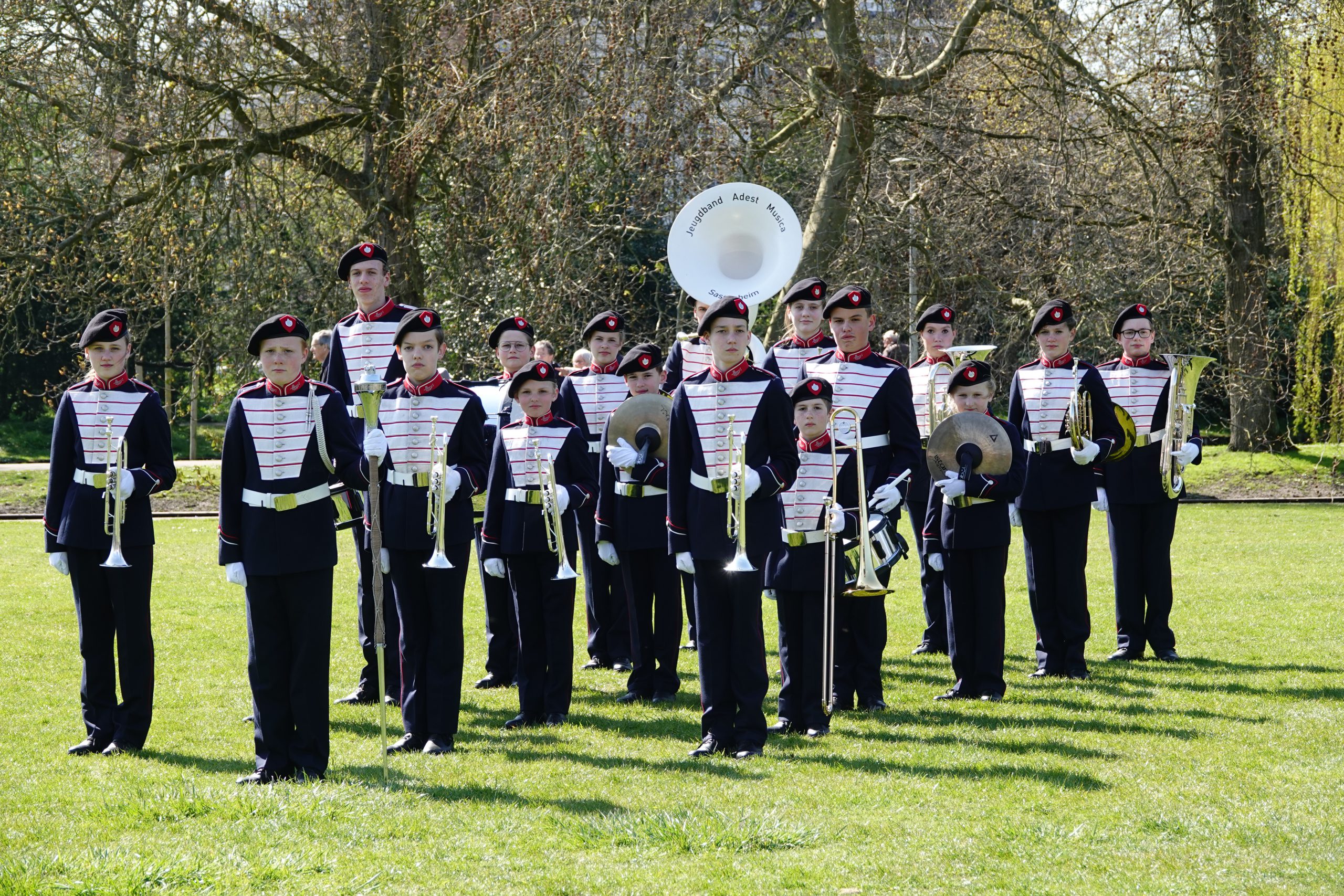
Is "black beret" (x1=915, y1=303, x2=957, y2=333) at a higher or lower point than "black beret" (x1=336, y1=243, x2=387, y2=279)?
lower

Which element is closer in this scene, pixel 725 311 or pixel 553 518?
pixel 725 311

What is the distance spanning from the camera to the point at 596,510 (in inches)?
354

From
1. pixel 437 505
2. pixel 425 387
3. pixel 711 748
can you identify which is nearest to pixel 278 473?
pixel 437 505

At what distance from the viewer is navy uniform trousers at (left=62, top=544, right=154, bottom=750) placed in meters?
7.23

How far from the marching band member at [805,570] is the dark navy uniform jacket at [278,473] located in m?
2.12

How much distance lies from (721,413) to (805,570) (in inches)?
37.1

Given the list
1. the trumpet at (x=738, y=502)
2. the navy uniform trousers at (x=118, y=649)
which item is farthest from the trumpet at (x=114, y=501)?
the trumpet at (x=738, y=502)

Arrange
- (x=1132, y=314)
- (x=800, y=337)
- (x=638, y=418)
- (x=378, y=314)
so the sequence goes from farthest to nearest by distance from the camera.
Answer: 1. (x=1132, y=314)
2. (x=800, y=337)
3. (x=638, y=418)
4. (x=378, y=314)

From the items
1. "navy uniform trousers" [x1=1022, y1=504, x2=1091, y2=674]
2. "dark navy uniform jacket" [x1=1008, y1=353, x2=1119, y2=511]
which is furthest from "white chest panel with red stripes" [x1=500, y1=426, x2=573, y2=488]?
"navy uniform trousers" [x1=1022, y1=504, x2=1091, y2=674]

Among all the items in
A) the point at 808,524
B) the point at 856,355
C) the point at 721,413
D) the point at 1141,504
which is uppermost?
the point at 856,355

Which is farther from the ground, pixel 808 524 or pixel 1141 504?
pixel 808 524

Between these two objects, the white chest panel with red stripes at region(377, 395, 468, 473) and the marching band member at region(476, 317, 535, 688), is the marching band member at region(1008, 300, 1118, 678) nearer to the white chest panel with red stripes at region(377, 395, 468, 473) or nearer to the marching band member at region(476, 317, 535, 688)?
the marching band member at region(476, 317, 535, 688)

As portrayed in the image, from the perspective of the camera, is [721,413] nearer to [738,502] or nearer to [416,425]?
[738,502]

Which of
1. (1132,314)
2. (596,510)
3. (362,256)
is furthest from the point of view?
(1132,314)
